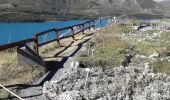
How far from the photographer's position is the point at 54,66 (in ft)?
50.8

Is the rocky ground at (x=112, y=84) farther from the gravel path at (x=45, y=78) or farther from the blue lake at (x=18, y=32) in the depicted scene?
the blue lake at (x=18, y=32)

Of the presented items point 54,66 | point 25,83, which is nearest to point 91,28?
point 54,66

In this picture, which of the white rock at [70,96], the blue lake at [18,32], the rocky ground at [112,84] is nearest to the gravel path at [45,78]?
the rocky ground at [112,84]

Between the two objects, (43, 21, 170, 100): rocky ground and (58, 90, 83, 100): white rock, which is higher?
(58, 90, 83, 100): white rock

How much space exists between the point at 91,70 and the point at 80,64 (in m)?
1.80

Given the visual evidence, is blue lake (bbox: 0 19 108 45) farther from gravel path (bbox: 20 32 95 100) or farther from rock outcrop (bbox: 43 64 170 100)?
rock outcrop (bbox: 43 64 170 100)

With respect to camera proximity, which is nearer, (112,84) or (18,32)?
(112,84)

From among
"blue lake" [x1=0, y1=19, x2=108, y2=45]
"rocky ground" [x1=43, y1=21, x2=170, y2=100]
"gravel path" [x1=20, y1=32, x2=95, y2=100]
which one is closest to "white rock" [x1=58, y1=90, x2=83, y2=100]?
"rocky ground" [x1=43, y1=21, x2=170, y2=100]

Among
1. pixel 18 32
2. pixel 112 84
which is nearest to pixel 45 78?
pixel 112 84

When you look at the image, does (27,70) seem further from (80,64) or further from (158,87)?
(158,87)

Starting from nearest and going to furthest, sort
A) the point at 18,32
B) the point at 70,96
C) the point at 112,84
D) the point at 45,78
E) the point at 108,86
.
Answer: the point at 70,96 < the point at 108,86 < the point at 112,84 < the point at 45,78 < the point at 18,32

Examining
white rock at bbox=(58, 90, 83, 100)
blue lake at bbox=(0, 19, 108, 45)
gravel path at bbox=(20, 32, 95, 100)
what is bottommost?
blue lake at bbox=(0, 19, 108, 45)

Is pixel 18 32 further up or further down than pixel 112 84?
further down

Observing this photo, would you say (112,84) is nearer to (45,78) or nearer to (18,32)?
(45,78)
